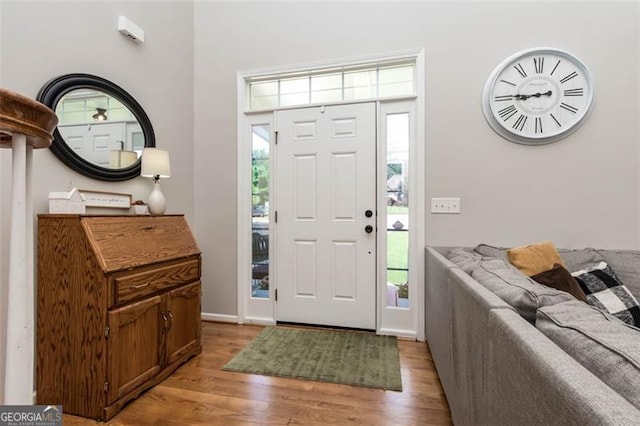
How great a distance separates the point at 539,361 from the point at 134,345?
1.94 meters

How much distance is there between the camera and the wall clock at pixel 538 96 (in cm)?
230

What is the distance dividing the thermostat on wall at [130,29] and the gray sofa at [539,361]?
2.85 metres

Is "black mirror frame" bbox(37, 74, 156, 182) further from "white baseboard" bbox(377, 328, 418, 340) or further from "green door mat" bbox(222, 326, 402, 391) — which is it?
"white baseboard" bbox(377, 328, 418, 340)

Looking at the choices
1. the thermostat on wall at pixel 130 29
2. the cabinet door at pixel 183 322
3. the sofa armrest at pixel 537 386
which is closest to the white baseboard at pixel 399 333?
the cabinet door at pixel 183 322

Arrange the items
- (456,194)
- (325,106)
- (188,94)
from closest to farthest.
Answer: (456,194) < (325,106) < (188,94)

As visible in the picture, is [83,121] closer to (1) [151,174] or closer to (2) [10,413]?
(1) [151,174]

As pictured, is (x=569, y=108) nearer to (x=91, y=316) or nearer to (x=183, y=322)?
(x=183, y=322)

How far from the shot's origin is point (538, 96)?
7.73ft

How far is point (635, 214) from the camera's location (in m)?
2.24

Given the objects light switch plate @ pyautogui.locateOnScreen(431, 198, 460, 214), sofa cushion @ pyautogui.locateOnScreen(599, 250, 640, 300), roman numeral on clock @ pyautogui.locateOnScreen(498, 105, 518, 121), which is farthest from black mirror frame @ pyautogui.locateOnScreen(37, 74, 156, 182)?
sofa cushion @ pyautogui.locateOnScreen(599, 250, 640, 300)

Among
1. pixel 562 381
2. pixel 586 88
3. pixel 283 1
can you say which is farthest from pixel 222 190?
pixel 586 88

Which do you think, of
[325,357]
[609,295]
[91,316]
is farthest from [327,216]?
[609,295]

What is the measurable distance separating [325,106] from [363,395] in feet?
7.63

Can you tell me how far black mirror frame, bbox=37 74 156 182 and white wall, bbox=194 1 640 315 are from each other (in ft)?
2.41
